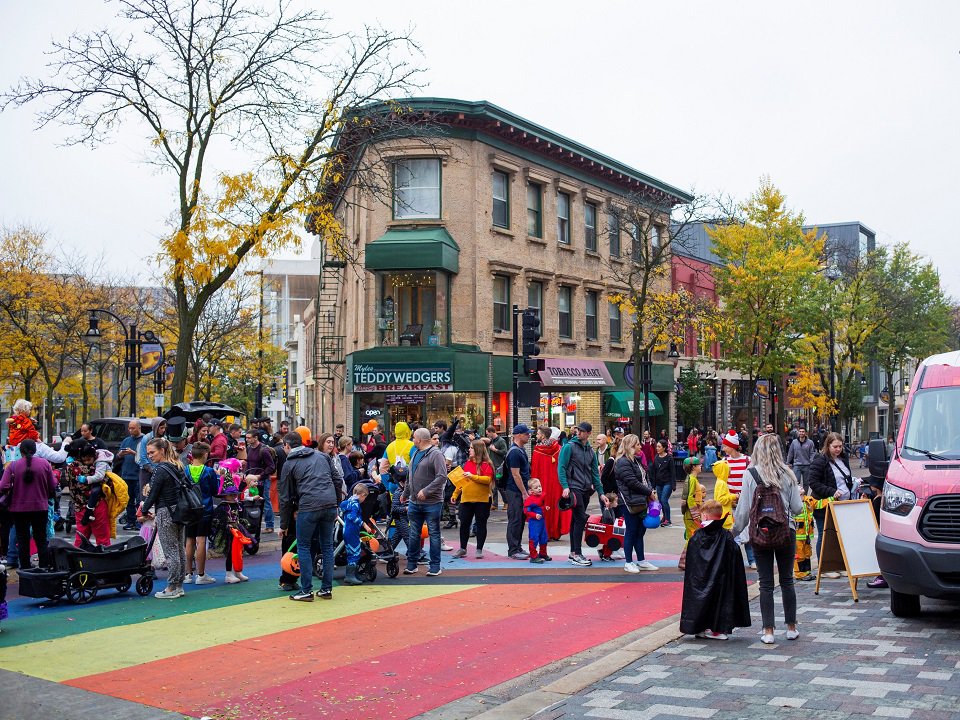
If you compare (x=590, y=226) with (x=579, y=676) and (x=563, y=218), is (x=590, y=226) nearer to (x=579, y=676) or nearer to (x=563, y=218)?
(x=563, y=218)

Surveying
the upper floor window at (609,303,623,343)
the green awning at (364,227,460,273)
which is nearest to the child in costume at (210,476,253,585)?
the green awning at (364,227,460,273)

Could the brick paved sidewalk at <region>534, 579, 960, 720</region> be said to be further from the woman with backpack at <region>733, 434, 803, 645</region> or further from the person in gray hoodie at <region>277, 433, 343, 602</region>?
the person in gray hoodie at <region>277, 433, 343, 602</region>

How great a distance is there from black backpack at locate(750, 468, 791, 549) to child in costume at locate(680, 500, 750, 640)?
0.24m

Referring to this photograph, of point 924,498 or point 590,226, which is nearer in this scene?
point 924,498

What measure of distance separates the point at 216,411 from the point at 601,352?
53.1 ft

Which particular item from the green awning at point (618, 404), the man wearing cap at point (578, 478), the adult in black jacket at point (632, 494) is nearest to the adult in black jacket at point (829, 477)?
the adult in black jacket at point (632, 494)

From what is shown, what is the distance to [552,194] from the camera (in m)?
33.4

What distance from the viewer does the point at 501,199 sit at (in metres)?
31.0

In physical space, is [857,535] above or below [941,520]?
below

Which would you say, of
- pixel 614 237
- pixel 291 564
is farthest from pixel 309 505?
pixel 614 237

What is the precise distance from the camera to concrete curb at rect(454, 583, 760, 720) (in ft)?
21.4

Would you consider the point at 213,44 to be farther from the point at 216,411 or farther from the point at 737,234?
the point at 737,234

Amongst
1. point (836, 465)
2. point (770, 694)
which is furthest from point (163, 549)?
point (836, 465)

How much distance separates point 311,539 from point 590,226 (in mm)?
27123
